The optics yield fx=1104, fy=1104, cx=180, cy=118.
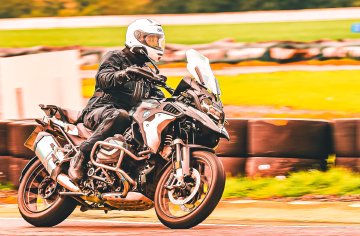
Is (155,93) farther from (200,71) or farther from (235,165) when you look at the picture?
(235,165)

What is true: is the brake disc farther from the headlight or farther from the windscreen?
the windscreen

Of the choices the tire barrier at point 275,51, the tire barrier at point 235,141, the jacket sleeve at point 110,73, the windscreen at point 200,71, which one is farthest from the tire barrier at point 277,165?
the tire barrier at point 275,51

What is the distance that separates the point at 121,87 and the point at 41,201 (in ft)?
4.16

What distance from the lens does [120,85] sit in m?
9.02

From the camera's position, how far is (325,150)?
11.6 meters

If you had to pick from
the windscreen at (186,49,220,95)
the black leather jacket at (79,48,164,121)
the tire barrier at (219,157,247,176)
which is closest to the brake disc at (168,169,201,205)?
the windscreen at (186,49,220,95)

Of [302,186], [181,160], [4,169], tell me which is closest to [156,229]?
[181,160]

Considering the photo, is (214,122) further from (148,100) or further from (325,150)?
(325,150)

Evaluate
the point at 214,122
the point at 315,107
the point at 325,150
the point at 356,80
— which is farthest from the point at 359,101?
the point at 214,122

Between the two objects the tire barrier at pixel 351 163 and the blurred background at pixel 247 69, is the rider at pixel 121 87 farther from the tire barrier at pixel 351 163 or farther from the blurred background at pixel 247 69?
the tire barrier at pixel 351 163

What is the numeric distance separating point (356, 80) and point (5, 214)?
1086 cm

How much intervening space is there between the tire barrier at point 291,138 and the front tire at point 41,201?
288 cm

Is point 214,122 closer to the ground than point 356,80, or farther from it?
farther from it

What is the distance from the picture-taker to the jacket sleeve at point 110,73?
8.80 metres
